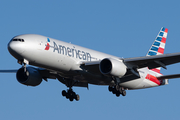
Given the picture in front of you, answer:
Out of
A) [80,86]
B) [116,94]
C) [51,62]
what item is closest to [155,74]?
[116,94]

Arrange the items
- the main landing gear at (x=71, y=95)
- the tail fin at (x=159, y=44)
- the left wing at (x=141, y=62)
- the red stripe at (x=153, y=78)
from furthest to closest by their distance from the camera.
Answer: the tail fin at (x=159, y=44) < the red stripe at (x=153, y=78) < the main landing gear at (x=71, y=95) < the left wing at (x=141, y=62)

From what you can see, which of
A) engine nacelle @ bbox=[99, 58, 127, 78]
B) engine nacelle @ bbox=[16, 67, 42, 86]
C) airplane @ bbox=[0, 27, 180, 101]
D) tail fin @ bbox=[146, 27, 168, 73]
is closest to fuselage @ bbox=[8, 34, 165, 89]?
airplane @ bbox=[0, 27, 180, 101]

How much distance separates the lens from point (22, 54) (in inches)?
1156

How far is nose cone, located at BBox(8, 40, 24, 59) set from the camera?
95.7 feet

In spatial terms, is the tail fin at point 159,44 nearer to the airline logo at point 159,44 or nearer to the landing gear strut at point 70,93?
the airline logo at point 159,44

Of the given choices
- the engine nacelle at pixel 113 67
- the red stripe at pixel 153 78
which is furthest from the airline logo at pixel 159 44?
the engine nacelle at pixel 113 67

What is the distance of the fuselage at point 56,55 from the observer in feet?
96.8

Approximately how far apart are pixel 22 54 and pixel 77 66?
222 inches

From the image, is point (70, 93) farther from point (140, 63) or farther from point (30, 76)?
point (140, 63)

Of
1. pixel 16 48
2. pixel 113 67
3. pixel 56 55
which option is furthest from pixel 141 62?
pixel 16 48

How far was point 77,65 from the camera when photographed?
32.2 meters

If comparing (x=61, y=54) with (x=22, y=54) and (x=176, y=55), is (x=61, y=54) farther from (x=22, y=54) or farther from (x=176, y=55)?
(x=176, y=55)

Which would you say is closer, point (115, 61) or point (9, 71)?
point (115, 61)

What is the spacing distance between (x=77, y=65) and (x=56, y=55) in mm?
2567
